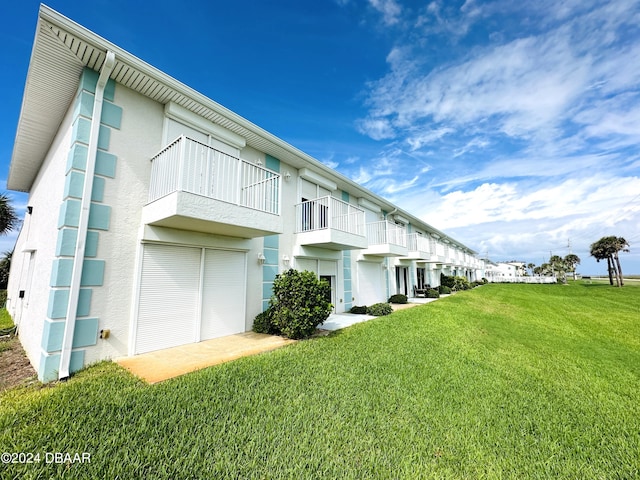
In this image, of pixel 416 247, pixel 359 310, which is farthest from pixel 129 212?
pixel 416 247

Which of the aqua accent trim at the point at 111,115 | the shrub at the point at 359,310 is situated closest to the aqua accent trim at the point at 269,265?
the aqua accent trim at the point at 111,115

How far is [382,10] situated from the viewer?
8.96 metres

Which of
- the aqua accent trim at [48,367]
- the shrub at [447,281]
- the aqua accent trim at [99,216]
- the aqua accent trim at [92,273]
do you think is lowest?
the aqua accent trim at [48,367]

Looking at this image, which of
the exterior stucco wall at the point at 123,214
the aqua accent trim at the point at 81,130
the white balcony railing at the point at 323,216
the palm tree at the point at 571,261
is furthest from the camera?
the palm tree at the point at 571,261

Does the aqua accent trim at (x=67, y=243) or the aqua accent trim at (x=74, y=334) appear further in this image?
the aqua accent trim at (x=67, y=243)

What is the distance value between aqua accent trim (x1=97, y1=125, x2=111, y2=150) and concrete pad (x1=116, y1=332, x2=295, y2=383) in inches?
172

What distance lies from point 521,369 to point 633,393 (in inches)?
63.7

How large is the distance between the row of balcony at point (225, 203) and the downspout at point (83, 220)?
103 centimetres

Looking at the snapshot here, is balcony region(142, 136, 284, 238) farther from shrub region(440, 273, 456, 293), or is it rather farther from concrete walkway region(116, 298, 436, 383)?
shrub region(440, 273, 456, 293)

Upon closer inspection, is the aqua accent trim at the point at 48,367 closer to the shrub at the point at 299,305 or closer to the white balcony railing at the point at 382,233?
the shrub at the point at 299,305

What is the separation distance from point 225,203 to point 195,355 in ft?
11.1

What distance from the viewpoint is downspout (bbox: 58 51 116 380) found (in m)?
4.41

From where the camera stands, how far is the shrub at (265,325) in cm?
744

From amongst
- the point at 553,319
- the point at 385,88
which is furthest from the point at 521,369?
the point at 385,88
